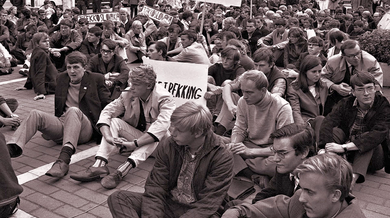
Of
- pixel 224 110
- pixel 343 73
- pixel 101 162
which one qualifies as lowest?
pixel 101 162

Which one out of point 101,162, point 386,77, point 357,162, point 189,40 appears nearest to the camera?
point 357,162

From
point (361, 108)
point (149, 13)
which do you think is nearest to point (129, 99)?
point (361, 108)

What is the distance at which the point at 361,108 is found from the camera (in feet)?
15.9

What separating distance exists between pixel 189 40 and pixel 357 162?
15.5ft

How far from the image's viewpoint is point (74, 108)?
570cm

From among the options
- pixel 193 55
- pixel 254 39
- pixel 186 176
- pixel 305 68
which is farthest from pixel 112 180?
pixel 254 39

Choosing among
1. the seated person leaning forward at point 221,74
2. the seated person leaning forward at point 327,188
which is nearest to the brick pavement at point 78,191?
the seated person leaning forward at point 221,74

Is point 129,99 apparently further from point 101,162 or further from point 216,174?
point 216,174

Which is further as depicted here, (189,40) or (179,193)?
(189,40)

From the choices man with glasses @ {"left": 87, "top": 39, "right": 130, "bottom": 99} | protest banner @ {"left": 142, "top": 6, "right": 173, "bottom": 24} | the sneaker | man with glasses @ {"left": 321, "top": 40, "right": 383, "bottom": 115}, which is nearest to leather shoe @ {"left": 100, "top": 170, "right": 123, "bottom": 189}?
man with glasses @ {"left": 87, "top": 39, "right": 130, "bottom": 99}

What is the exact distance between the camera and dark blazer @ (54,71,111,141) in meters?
6.12

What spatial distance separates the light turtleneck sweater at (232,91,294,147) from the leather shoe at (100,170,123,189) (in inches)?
51.5

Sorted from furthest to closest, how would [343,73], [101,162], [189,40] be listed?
[189,40], [343,73], [101,162]

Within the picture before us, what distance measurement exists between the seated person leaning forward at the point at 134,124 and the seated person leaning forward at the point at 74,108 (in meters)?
0.45
